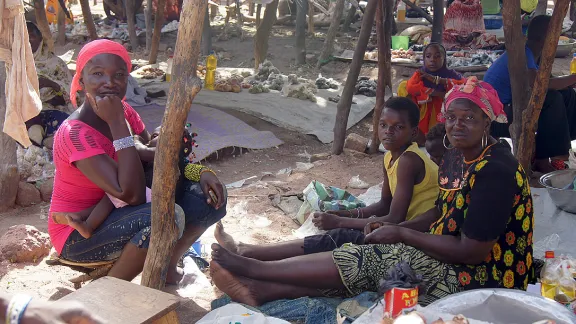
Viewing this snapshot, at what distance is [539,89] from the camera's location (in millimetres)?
Answer: 4434

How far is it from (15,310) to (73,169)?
1.28 m

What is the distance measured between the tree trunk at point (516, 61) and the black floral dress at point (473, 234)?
6.23 feet

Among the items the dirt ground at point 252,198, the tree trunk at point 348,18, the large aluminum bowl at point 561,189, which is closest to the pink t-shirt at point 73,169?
the dirt ground at point 252,198

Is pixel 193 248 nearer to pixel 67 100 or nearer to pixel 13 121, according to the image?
pixel 13 121

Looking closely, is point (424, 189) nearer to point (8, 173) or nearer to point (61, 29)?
point (8, 173)

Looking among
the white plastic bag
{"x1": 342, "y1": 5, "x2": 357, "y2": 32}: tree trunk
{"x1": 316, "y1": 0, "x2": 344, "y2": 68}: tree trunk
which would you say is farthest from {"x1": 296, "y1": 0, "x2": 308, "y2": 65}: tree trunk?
the white plastic bag

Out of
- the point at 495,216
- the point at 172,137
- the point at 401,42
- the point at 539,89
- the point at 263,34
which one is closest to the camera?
the point at 495,216

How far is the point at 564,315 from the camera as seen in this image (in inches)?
84.7

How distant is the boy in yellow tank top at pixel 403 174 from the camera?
3.19 meters

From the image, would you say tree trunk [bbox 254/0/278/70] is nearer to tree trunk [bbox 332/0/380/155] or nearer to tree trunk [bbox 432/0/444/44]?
tree trunk [bbox 432/0/444/44]

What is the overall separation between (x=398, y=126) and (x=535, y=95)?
1654mm

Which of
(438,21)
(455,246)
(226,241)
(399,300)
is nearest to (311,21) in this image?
(438,21)

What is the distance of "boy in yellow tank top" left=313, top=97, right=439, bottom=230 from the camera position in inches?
126

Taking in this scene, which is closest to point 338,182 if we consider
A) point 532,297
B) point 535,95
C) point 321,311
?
point 535,95
